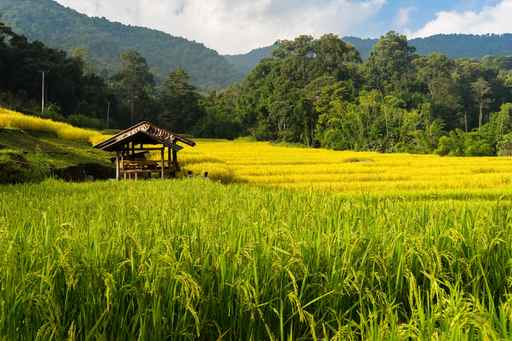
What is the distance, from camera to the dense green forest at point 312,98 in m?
51.0

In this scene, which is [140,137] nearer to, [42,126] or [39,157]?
[39,157]

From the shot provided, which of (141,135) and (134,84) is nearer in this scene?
(141,135)

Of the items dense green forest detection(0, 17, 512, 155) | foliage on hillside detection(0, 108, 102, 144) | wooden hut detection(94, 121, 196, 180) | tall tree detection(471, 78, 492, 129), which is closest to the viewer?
wooden hut detection(94, 121, 196, 180)

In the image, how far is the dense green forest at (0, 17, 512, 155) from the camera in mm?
50969

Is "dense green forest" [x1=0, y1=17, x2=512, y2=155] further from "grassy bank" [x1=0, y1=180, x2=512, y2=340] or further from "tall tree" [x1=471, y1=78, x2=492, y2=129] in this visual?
"grassy bank" [x1=0, y1=180, x2=512, y2=340]

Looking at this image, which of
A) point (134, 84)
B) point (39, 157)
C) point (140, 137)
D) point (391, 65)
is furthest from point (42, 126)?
point (391, 65)

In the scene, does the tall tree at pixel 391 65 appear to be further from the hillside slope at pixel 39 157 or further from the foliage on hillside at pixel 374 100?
the hillside slope at pixel 39 157

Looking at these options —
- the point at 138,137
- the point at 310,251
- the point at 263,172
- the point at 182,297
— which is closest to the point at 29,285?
the point at 182,297

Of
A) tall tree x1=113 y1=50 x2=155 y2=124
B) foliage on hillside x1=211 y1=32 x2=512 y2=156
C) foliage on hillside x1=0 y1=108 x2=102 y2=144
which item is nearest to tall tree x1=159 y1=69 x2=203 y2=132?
tall tree x1=113 y1=50 x2=155 y2=124

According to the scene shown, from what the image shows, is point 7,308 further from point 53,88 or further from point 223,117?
point 223,117

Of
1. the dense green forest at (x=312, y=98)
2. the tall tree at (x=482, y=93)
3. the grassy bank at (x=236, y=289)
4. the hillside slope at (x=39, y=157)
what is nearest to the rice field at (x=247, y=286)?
the grassy bank at (x=236, y=289)

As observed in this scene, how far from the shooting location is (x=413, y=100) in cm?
6850

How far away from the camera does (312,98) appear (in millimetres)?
69125

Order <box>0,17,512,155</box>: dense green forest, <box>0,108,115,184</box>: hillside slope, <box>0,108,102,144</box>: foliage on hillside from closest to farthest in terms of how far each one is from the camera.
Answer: <box>0,108,115,184</box>: hillside slope, <box>0,108,102,144</box>: foliage on hillside, <box>0,17,512,155</box>: dense green forest
